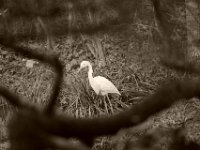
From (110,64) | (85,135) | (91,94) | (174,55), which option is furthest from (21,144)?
(110,64)

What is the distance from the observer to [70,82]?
11891 mm

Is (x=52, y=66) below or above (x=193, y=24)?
above

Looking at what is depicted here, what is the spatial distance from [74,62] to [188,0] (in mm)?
3262

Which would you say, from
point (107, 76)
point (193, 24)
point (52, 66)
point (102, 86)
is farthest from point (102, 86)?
point (52, 66)

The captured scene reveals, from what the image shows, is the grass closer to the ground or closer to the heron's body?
the ground

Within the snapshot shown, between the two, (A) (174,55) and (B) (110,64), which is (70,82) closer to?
(B) (110,64)

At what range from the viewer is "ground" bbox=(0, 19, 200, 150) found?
35.7 feet

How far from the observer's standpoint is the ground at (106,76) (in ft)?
35.7

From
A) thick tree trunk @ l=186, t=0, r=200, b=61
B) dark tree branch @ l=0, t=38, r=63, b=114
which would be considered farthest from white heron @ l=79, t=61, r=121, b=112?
dark tree branch @ l=0, t=38, r=63, b=114

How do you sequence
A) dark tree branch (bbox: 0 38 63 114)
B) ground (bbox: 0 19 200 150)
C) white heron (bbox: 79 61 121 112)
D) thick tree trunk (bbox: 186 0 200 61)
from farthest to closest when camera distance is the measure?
ground (bbox: 0 19 200 150), white heron (bbox: 79 61 121 112), thick tree trunk (bbox: 186 0 200 61), dark tree branch (bbox: 0 38 63 114)

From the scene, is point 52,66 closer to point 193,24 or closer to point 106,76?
point 193,24

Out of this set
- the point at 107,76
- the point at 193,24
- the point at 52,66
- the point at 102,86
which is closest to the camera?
the point at 52,66

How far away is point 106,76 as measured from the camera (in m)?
12.1

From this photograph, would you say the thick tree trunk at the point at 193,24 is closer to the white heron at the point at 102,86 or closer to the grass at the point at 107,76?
the grass at the point at 107,76
